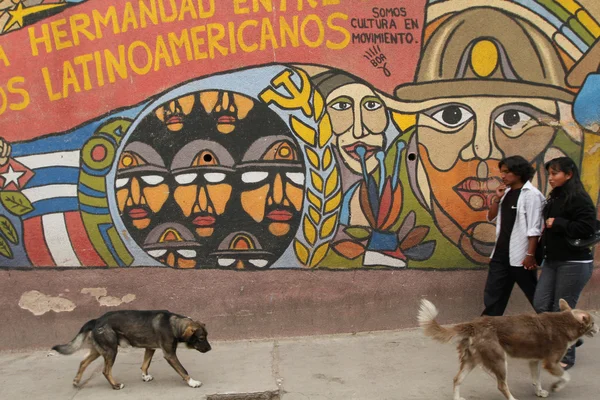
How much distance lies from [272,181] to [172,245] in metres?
1.12

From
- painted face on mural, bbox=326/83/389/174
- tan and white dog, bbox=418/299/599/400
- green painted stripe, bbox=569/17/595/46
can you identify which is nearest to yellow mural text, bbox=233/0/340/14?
painted face on mural, bbox=326/83/389/174

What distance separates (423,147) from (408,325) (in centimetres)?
172

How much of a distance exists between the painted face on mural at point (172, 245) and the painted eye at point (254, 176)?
740mm

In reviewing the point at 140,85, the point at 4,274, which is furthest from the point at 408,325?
the point at 4,274

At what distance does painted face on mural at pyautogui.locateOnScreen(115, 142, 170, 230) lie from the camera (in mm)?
6086

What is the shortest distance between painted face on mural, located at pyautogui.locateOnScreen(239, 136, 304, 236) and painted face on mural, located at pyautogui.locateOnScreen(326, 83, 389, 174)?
464 mm

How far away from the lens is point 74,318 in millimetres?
6102

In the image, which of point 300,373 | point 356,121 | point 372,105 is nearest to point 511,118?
point 372,105

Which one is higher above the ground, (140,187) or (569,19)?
(569,19)

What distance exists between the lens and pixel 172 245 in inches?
241

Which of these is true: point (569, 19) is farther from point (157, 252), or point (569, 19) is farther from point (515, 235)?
point (157, 252)

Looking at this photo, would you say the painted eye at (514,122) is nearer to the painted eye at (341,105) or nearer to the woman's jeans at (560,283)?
the painted eye at (341,105)

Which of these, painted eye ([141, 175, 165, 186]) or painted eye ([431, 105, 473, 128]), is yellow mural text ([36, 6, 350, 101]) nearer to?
painted eye ([141, 175, 165, 186])

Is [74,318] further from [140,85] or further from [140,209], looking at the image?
[140,85]
